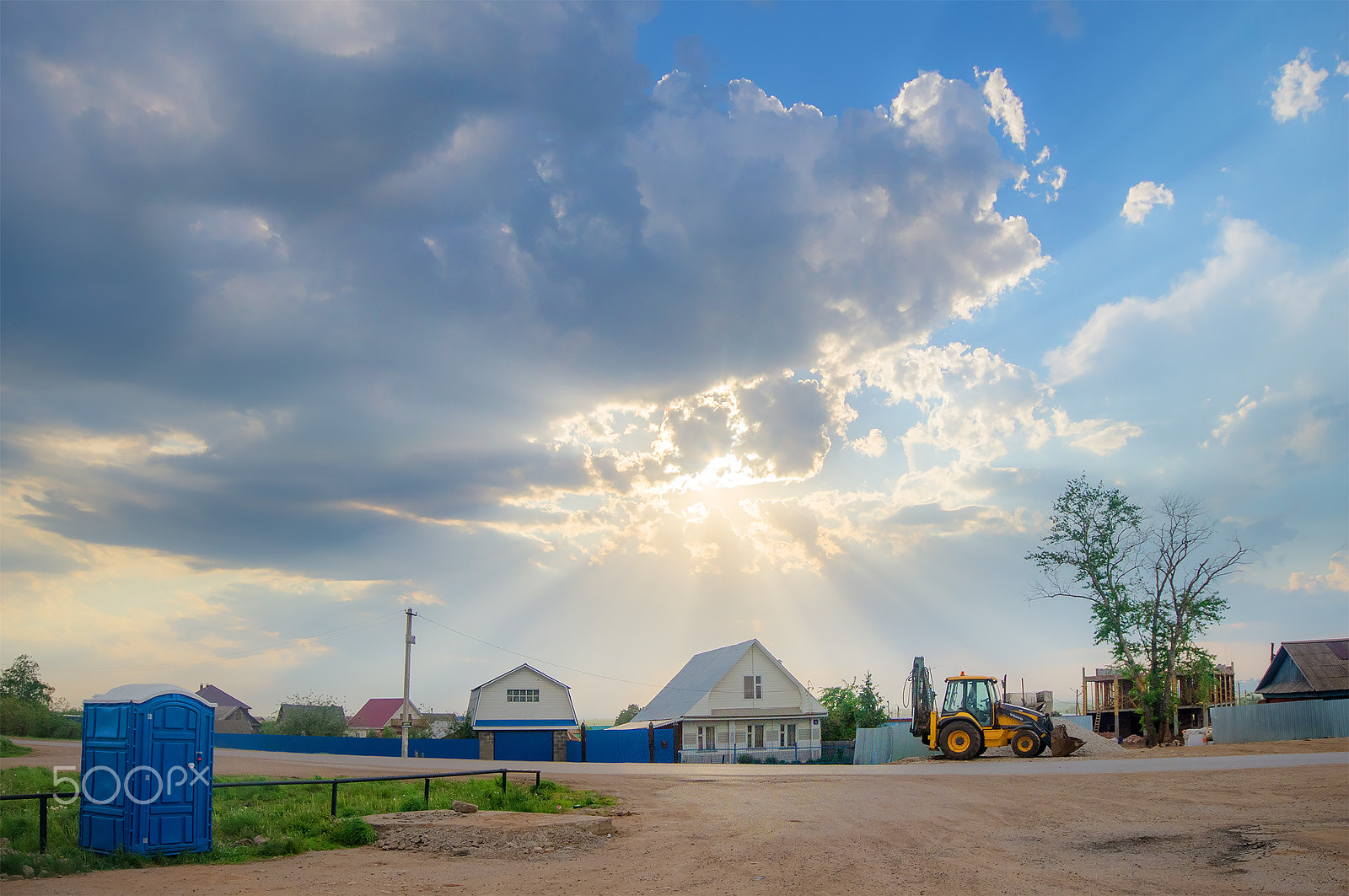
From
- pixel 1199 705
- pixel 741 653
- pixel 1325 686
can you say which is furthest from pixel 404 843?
pixel 1325 686

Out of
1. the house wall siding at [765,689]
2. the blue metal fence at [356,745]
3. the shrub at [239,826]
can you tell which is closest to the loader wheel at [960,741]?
the shrub at [239,826]

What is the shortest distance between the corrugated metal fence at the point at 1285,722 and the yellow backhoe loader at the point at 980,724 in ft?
39.7

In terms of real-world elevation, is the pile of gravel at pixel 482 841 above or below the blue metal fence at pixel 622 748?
above

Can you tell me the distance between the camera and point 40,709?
64562 millimetres

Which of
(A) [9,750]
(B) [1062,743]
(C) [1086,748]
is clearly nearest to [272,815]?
(B) [1062,743]

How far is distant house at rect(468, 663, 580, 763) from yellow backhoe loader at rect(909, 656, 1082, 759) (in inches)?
1029

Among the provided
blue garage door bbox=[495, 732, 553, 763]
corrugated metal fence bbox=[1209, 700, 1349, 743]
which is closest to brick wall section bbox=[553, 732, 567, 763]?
blue garage door bbox=[495, 732, 553, 763]

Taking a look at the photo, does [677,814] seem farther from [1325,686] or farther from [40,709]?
[40,709]

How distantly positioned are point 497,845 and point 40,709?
2688 inches

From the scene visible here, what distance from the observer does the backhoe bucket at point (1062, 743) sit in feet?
105

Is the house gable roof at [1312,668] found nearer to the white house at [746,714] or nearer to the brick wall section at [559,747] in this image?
the white house at [746,714]

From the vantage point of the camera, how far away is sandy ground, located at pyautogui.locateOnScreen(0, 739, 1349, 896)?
395 inches

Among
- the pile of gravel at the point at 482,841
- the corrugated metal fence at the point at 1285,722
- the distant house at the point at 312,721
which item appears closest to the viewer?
the pile of gravel at the point at 482,841

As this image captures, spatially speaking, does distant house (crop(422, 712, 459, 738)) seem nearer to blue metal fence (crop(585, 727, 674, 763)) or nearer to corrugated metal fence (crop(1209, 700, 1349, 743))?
blue metal fence (crop(585, 727, 674, 763))
